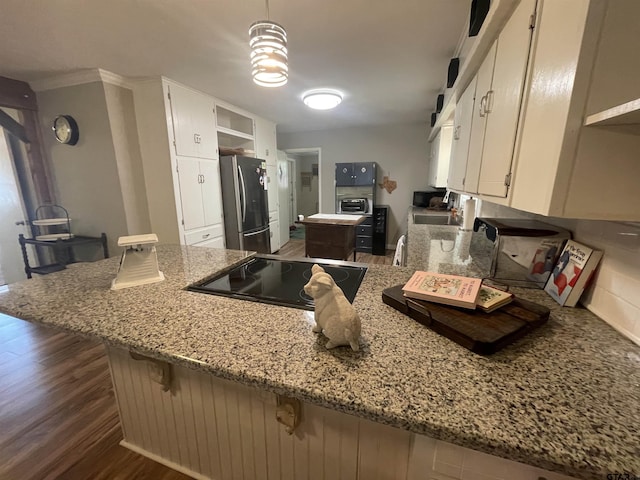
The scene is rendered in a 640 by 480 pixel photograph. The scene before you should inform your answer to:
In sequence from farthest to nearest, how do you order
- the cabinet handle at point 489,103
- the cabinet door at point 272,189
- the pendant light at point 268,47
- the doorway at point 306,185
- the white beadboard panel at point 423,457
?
the doorway at point 306,185 < the cabinet door at point 272,189 < the pendant light at point 268,47 < the cabinet handle at point 489,103 < the white beadboard panel at point 423,457

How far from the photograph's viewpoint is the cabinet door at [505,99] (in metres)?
0.88

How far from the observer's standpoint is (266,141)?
4562 mm

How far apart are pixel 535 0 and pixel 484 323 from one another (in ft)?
3.33

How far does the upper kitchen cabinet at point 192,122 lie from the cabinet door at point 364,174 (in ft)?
8.18

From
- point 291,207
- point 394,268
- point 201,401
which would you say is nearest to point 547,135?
point 394,268

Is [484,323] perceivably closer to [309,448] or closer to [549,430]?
[549,430]

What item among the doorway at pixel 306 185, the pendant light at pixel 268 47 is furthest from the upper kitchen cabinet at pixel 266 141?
the pendant light at pixel 268 47

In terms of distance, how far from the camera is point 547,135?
27.7 inches

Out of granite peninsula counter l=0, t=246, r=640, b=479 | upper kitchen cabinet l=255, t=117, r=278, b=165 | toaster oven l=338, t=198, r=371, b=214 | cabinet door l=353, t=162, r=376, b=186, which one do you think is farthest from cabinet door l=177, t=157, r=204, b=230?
cabinet door l=353, t=162, r=376, b=186

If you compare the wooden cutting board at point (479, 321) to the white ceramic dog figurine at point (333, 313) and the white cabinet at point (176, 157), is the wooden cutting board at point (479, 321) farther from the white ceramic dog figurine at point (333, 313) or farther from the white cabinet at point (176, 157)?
the white cabinet at point (176, 157)

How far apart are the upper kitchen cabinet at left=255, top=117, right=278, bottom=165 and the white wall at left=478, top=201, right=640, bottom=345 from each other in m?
4.26

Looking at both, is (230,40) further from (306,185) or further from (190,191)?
(306,185)

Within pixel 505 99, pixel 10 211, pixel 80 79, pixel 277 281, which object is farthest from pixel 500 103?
pixel 10 211

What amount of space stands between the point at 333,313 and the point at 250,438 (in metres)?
0.73
